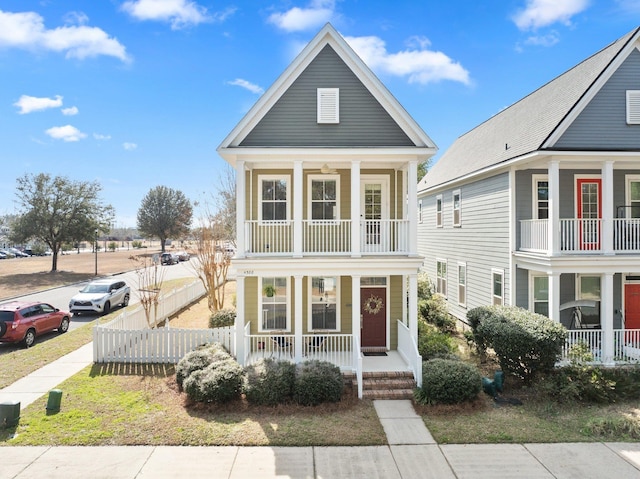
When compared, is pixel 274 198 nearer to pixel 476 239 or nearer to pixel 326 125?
pixel 326 125

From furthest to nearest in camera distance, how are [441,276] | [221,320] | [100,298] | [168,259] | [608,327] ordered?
[168,259], [441,276], [100,298], [221,320], [608,327]

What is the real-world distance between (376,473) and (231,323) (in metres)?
10.8

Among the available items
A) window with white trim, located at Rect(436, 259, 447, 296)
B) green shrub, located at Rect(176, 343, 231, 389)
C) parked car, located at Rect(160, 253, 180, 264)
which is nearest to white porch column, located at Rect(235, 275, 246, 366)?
green shrub, located at Rect(176, 343, 231, 389)

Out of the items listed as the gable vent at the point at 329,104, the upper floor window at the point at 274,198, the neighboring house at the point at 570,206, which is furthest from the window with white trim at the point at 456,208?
the upper floor window at the point at 274,198

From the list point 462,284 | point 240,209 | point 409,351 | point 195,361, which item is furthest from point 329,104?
point 462,284

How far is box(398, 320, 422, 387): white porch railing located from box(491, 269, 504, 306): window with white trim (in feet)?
17.7

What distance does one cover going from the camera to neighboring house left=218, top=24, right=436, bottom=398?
Answer: 11.7 meters

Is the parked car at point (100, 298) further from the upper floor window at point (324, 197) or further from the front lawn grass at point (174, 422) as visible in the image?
the upper floor window at point (324, 197)

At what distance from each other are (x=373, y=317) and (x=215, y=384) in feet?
20.4

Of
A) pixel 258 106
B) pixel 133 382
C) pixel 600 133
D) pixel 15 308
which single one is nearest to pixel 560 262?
pixel 600 133

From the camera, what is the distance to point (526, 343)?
34.9 ft

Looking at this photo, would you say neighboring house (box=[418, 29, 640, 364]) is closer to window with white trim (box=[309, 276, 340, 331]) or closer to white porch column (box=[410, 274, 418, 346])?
white porch column (box=[410, 274, 418, 346])

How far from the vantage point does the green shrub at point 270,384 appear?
32.0 feet

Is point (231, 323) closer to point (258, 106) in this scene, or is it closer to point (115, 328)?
point (115, 328)
